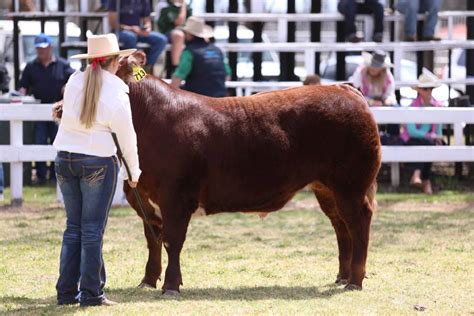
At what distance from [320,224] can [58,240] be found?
309 cm

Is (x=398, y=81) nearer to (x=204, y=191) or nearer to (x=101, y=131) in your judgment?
(x=204, y=191)

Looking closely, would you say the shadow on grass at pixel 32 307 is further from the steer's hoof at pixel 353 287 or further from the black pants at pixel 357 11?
the black pants at pixel 357 11

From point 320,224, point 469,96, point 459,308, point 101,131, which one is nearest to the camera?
point 101,131

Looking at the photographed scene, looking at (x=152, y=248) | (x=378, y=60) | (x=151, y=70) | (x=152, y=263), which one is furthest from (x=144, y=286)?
(x=151, y=70)

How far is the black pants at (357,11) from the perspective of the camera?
17312 mm

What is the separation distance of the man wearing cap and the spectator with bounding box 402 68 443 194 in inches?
194

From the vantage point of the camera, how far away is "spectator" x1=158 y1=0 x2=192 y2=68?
1630 cm

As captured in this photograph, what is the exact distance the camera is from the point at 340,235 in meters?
9.79

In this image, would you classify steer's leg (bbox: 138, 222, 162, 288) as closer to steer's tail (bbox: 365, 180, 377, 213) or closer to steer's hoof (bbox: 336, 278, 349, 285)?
steer's hoof (bbox: 336, 278, 349, 285)

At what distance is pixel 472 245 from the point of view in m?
11.8

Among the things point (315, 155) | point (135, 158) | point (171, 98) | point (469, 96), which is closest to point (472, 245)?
point (315, 155)

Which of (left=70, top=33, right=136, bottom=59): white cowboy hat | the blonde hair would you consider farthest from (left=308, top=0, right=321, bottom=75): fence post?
the blonde hair

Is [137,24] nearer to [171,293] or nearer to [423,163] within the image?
[423,163]

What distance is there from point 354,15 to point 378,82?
1.65 m
